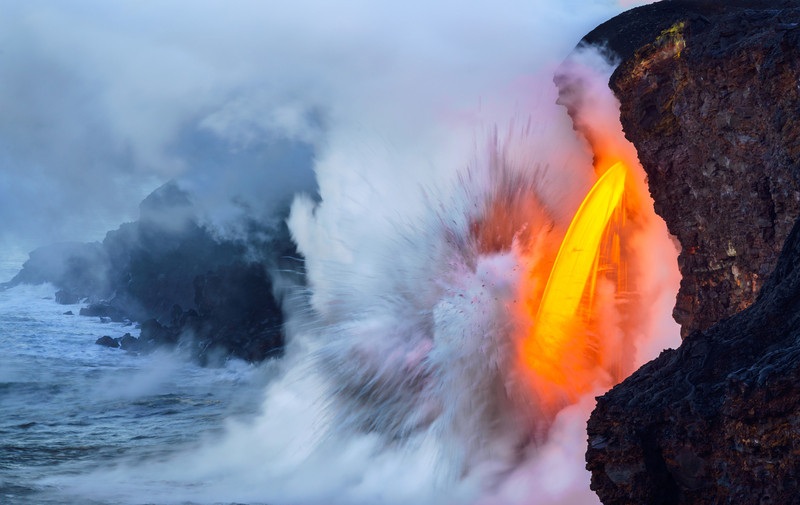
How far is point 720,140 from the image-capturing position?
38.9 ft

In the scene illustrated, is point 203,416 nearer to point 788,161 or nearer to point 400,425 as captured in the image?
point 400,425

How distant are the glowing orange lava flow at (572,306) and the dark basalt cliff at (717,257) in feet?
7.24

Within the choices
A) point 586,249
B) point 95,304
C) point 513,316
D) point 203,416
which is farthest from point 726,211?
point 95,304

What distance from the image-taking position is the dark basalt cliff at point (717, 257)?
19.1ft

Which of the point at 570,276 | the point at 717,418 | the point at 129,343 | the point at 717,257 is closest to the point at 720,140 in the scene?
the point at 717,257

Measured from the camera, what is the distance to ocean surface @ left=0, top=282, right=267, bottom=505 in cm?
1950

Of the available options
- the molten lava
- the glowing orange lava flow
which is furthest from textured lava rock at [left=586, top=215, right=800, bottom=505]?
the molten lava

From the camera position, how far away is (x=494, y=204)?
60.5ft

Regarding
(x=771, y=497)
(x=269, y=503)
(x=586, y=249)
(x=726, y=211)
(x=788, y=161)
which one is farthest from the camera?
(x=586, y=249)

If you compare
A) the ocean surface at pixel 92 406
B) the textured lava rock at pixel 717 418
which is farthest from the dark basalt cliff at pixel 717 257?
the ocean surface at pixel 92 406

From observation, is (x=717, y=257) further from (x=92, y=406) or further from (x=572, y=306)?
(x=92, y=406)

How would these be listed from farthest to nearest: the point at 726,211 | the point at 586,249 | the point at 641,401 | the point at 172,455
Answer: the point at 172,455
the point at 586,249
the point at 726,211
the point at 641,401

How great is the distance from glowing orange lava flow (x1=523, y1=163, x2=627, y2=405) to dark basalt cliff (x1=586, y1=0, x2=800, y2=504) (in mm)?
2208

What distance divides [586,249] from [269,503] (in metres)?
8.03
